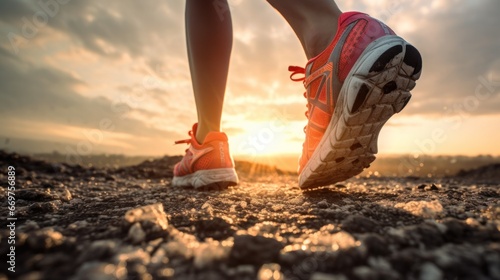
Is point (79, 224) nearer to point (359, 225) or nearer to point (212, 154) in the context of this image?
point (359, 225)

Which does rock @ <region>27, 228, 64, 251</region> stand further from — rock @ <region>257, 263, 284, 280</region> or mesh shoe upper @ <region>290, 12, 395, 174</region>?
mesh shoe upper @ <region>290, 12, 395, 174</region>

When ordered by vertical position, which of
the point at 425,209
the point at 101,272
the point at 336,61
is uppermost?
the point at 336,61

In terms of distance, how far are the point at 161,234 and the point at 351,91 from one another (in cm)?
134

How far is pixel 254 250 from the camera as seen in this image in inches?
38.1

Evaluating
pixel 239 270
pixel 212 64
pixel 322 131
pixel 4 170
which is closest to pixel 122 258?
pixel 239 270

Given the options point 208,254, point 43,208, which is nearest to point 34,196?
point 43,208

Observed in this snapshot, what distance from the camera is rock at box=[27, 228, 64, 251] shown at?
3.14 feet

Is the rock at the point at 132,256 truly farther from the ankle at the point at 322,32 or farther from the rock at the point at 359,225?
the ankle at the point at 322,32

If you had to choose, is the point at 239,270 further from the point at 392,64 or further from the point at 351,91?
the point at 392,64

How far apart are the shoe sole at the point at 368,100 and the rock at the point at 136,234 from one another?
51.8 inches

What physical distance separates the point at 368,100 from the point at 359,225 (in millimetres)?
929

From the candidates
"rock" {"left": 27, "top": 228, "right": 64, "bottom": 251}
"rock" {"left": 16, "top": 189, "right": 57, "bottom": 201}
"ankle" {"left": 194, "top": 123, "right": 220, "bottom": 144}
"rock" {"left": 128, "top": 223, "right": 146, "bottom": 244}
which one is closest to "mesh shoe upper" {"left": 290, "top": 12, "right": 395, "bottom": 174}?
"ankle" {"left": 194, "top": 123, "right": 220, "bottom": 144}

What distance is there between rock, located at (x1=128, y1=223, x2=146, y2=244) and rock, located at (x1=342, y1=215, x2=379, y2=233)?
2.42ft

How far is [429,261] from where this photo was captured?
846 millimetres
